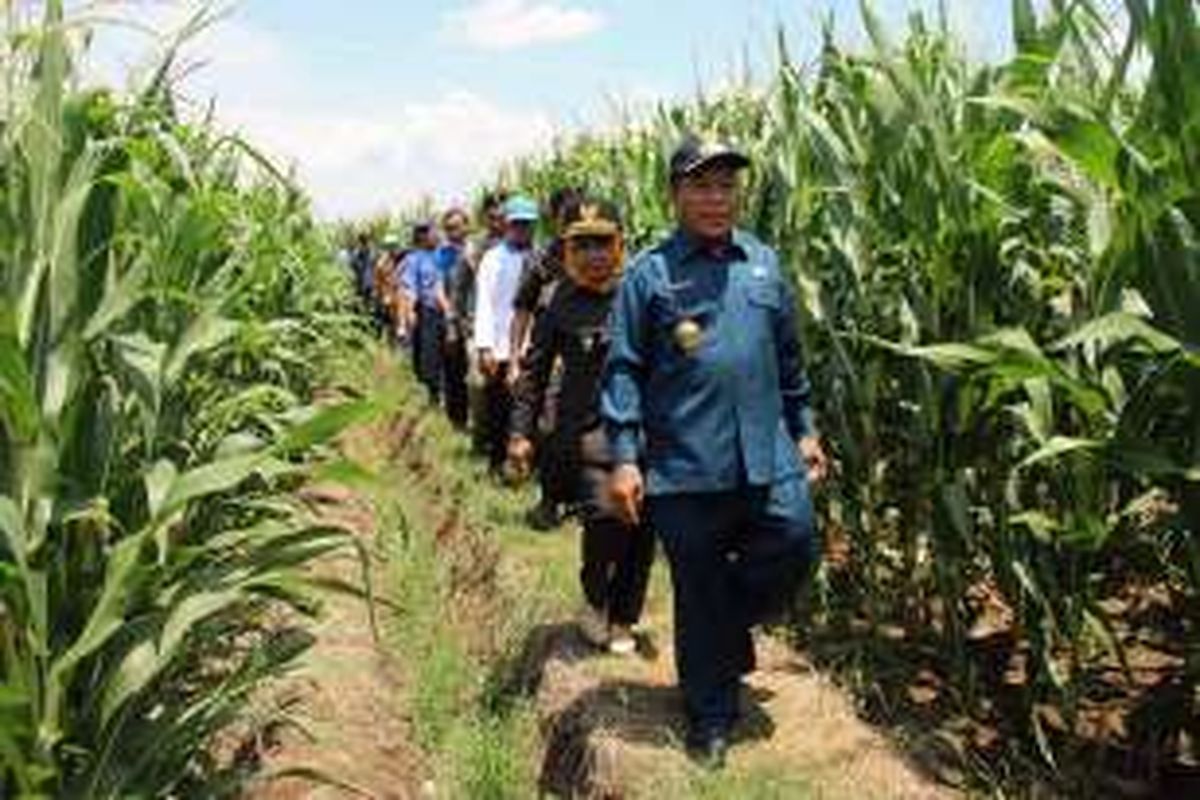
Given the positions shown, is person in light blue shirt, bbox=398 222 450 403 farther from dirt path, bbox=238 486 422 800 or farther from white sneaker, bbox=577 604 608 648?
white sneaker, bbox=577 604 608 648

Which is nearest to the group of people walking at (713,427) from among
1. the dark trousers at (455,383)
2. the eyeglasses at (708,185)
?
the eyeglasses at (708,185)

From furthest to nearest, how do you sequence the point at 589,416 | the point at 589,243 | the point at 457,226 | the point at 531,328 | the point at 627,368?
the point at 457,226 → the point at 531,328 → the point at 589,416 → the point at 589,243 → the point at 627,368

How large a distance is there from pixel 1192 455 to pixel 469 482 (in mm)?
6096

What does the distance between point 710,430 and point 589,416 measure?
1.70m

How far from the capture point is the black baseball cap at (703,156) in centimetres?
446

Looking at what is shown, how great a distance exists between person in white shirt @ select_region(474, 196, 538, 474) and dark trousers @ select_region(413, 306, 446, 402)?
2904mm

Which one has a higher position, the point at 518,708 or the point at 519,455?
the point at 519,455

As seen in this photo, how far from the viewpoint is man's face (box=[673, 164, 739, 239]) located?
457 centimetres

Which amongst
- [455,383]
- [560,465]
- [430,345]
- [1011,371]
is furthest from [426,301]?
[1011,371]

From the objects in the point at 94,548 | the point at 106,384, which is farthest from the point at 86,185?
the point at 94,548

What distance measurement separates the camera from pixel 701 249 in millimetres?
4664

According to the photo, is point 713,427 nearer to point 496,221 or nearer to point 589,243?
point 589,243

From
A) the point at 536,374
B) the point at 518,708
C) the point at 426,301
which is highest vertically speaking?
the point at 426,301

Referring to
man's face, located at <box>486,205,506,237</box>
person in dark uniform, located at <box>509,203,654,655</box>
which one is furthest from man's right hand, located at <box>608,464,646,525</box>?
man's face, located at <box>486,205,506,237</box>
